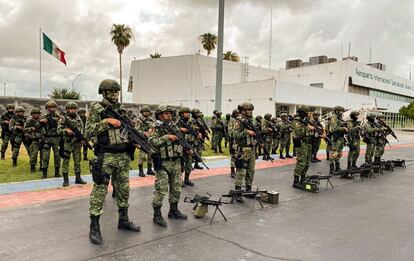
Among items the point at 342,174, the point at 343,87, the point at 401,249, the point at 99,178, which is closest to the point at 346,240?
the point at 401,249

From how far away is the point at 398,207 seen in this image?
678 centimetres

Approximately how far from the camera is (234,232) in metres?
5.04

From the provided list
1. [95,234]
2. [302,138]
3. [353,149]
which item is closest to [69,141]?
[95,234]

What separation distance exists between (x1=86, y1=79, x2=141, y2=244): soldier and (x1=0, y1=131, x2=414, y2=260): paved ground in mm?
460

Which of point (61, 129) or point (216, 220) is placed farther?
point (61, 129)

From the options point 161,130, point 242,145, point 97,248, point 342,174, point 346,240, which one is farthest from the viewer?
point 342,174

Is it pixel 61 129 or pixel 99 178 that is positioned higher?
pixel 61 129

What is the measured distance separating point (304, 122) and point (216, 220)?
3602 millimetres

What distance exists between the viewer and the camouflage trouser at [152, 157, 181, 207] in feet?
17.0

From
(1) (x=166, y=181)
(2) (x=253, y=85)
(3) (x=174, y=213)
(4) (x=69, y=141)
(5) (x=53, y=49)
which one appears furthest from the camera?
(2) (x=253, y=85)

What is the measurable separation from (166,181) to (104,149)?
115cm

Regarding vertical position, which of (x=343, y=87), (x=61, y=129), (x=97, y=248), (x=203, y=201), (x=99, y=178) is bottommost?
(x=97, y=248)

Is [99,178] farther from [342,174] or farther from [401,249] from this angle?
[342,174]

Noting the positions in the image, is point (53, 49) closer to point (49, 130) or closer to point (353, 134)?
point (49, 130)
